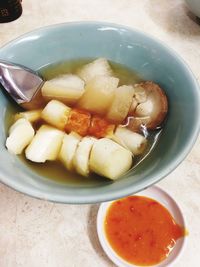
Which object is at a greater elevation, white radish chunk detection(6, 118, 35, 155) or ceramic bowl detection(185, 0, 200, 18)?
ceramic bowl detection(185, 0, 200, 18)

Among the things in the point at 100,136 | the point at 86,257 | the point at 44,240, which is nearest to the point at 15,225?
the point at 44,240

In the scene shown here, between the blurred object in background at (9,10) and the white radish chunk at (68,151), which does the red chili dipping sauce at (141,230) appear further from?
the blurred object in background at (9,10)

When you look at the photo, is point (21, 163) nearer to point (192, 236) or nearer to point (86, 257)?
point (86, 257)

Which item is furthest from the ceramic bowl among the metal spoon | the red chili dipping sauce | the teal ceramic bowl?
the red chili dipping sauce

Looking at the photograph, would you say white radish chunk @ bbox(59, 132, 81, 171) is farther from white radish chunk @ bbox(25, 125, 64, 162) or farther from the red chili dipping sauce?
the red chili dipping sauce

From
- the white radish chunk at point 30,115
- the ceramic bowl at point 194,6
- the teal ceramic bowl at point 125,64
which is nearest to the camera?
the teal ceramic bowl at point 125,64

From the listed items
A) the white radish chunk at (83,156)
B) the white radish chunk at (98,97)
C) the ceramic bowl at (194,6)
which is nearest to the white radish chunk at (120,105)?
the white radish chunk at (98,97)

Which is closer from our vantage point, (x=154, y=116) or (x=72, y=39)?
(x=154, y=116)
